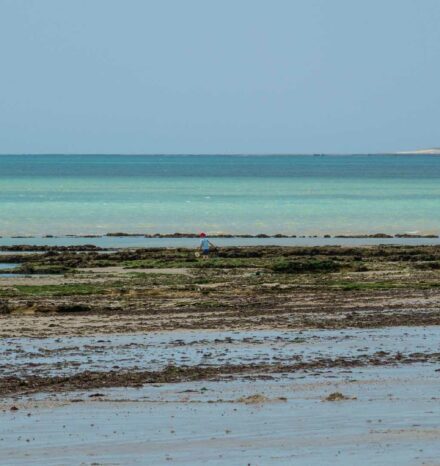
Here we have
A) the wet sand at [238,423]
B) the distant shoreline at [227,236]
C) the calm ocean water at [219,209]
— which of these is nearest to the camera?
the wet sand at [238,423]

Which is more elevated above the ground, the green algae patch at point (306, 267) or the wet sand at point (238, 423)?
the wet sand at point (238, 423)

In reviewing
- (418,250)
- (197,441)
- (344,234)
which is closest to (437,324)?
(197,441)

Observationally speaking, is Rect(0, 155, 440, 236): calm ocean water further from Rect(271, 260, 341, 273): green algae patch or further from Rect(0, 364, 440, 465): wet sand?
Rect(0, 364, 440, 465): wet sand

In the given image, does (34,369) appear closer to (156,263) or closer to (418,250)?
(156,263)

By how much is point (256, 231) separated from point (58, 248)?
783 inches

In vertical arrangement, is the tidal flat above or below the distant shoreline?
above

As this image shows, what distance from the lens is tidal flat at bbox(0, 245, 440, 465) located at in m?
13.1

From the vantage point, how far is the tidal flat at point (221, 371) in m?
13.1

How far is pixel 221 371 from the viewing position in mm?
17500

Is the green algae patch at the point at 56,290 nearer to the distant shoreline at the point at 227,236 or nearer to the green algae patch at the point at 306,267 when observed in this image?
the green algae patch at the point at 306,267

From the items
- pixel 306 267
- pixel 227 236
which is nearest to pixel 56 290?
pixel 306 267

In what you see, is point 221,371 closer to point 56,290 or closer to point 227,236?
point 56,290

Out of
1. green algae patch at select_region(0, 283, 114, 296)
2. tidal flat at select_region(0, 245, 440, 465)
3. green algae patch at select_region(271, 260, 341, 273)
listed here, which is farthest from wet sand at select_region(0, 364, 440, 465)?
green algae patch at select_region(271, 260, 341, 273)

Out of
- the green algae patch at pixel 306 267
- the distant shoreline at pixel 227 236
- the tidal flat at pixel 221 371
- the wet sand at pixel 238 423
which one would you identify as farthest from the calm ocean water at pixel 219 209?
the wet sand at pixel 238 423
